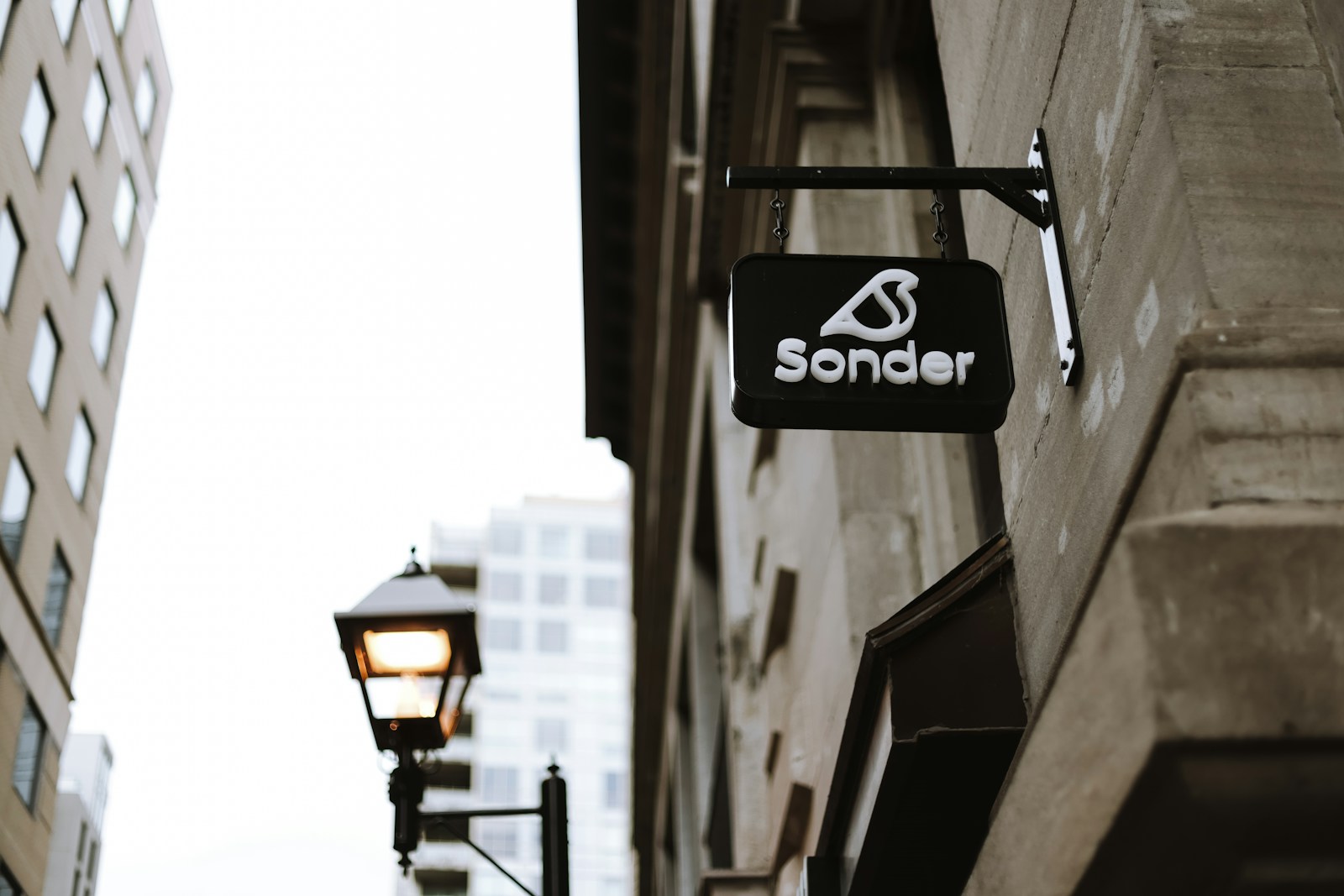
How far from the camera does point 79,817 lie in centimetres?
3888

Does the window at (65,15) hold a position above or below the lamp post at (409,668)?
above

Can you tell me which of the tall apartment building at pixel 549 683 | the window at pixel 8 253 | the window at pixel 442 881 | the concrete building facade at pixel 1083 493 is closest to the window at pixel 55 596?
the window at pixel 8 253

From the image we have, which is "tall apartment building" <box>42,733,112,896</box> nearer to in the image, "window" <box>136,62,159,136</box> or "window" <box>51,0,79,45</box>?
"window" <box>136,62,159,136</box>

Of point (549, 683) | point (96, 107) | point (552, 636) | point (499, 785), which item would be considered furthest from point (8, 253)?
point (552, 636)

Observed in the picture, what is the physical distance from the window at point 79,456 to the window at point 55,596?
1641 mm

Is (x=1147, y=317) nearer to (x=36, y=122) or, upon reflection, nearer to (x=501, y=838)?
(x=36, y=122)

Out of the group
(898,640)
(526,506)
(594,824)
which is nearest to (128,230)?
(898,640)

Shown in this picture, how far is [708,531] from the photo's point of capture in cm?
1780

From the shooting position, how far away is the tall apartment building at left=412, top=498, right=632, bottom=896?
84938 millimetres

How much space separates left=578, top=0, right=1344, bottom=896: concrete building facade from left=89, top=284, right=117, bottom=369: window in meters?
27.1

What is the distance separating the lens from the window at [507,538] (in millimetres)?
96875

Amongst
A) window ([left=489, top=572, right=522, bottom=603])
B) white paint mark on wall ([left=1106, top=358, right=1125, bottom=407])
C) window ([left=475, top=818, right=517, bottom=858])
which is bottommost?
white paint mark on wall ([left=1106, top=358, right=1125, bottom=407])

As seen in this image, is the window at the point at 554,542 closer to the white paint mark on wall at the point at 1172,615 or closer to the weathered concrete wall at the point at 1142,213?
the weathered concrete wall at the point at 1142,213

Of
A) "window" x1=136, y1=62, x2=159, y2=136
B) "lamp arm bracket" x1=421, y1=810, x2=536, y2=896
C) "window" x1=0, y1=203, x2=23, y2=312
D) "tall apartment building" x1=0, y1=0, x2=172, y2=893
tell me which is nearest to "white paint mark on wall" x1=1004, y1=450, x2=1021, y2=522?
"lamp arm bracket" x1=421, y1=810, x2=536, y2=896
